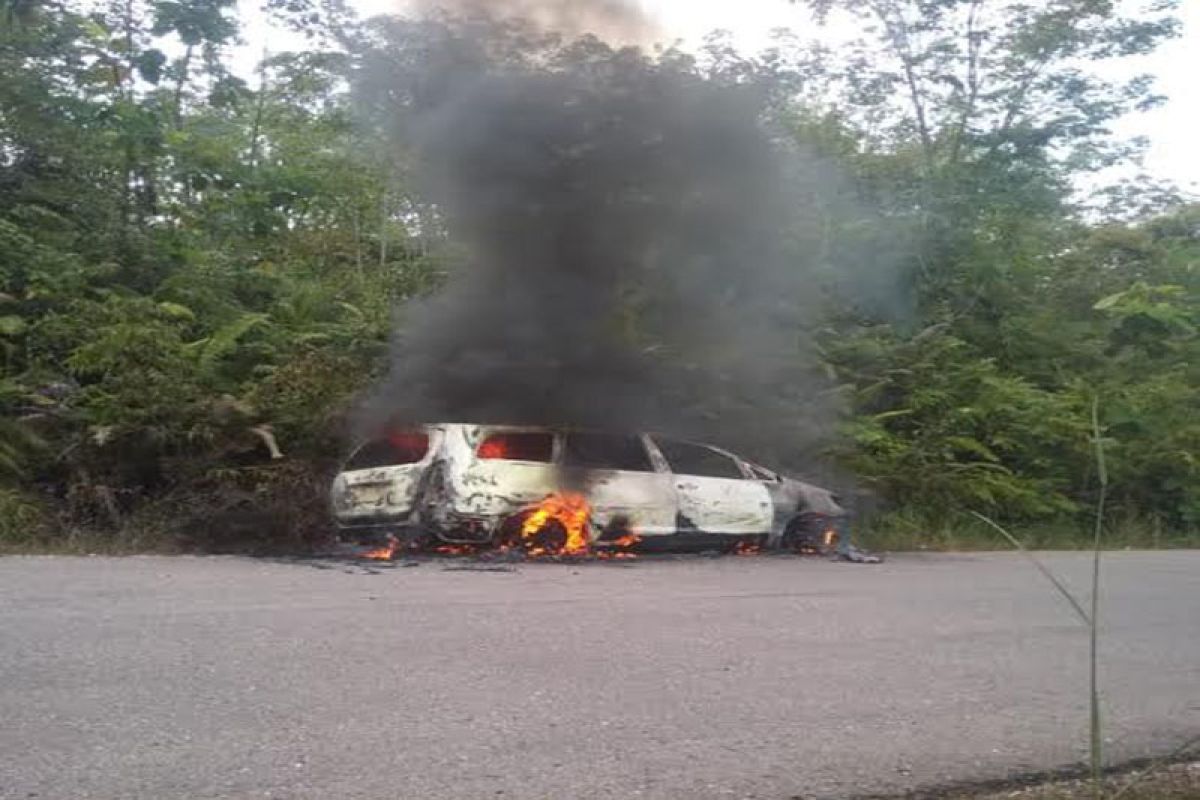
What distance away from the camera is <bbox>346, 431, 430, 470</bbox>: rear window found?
948cm

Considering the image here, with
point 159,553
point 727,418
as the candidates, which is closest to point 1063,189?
point 727,418

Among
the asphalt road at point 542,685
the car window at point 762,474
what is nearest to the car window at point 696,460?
the car window at point 762,474

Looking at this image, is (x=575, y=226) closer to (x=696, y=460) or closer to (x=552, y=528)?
(x=696, y=460)

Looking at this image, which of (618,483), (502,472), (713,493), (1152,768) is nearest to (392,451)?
(502,472)

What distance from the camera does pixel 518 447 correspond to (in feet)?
31.6

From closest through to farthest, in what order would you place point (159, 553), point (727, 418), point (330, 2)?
point (159, 553)
point (727, 418)
point (330, 2)

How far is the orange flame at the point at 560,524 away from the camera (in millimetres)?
9602

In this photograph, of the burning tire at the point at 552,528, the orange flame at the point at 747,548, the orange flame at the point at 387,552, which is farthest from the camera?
the orange flame at the point at 747,548

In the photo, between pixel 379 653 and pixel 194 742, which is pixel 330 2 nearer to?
pixel 379 653

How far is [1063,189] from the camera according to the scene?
62.3ft

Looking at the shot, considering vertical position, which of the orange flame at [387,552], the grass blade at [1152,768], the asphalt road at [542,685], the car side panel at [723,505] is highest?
the car side panel at [723,505]

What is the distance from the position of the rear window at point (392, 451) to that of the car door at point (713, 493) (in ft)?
7.11

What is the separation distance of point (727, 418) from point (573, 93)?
3.60 meters

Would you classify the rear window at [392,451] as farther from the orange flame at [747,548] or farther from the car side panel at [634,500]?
the orange flame at [747,548]
